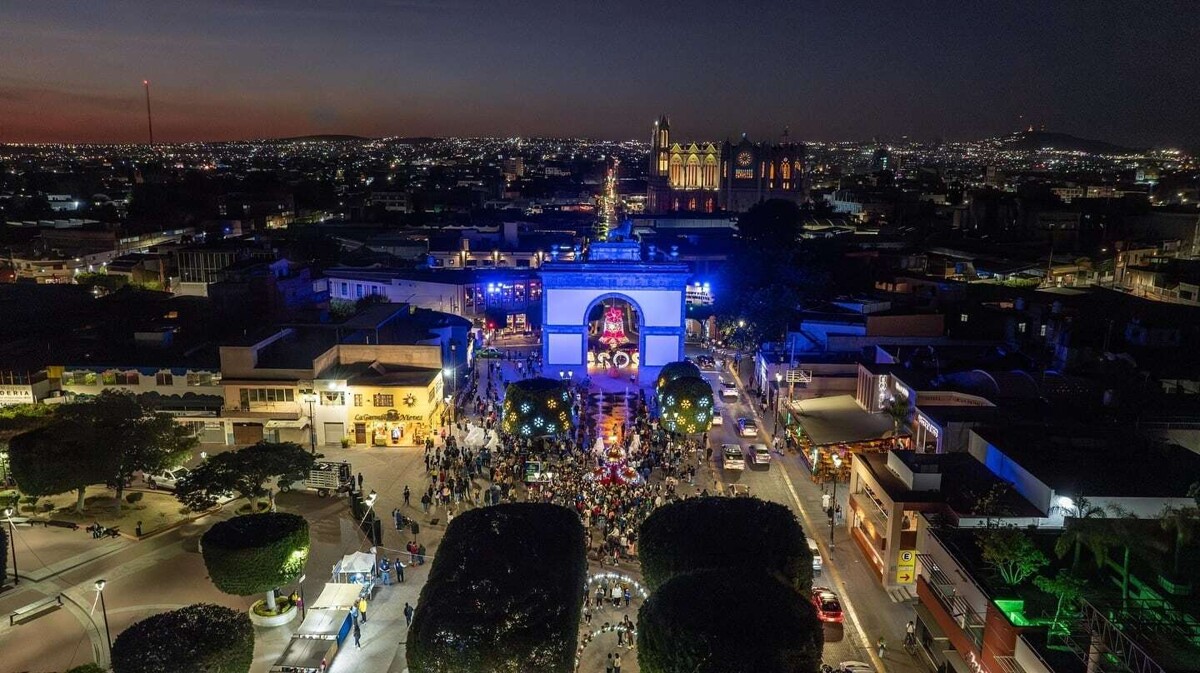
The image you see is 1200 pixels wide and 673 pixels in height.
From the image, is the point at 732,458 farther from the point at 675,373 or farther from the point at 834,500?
the point at 675,373

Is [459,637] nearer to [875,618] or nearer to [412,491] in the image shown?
[875,618]

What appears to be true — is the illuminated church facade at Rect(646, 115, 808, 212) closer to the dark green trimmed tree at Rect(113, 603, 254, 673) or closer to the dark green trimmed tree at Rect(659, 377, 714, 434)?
the dark green trimmed tree at Rect(659, 377, 714, 434)

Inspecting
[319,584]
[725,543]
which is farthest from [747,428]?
[319,584]

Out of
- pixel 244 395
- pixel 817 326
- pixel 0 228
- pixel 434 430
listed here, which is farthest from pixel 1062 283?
pixel 0 228

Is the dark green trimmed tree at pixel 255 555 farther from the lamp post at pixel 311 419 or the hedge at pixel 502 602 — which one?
the lamp post at pixel 311 419

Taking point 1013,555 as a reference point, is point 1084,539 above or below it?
above

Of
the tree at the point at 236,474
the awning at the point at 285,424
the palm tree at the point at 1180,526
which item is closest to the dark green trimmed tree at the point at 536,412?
the awning at the point at 285,424
